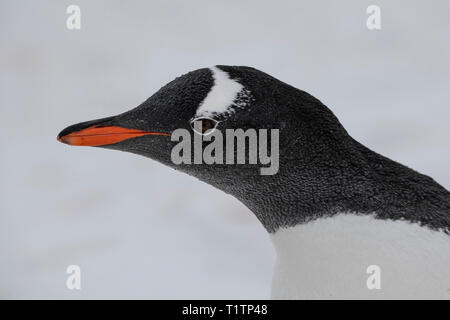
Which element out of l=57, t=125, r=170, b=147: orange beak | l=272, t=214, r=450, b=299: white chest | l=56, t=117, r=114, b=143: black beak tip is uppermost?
l=56, t=117, r=114, b=143: black beak tip

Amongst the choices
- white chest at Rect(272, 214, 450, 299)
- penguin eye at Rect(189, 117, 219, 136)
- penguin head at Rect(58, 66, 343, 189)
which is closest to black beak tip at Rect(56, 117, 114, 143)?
penguin head at Rect(58, 66, 343, 189)

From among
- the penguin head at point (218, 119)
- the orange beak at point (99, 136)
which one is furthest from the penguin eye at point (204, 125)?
the orange beak at point (99, 136)

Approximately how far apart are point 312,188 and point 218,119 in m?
0.17

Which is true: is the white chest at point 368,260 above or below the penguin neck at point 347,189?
below

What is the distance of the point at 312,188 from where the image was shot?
2.79 ft

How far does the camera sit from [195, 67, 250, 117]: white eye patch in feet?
2.72

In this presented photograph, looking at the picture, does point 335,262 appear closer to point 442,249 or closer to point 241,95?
point 442,249

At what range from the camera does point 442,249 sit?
2.55ft

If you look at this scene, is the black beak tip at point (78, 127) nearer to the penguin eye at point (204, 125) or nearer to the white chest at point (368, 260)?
the penguin eye at point (204, 125)

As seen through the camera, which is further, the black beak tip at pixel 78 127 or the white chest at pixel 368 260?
the black beak tip at pixel 78 127

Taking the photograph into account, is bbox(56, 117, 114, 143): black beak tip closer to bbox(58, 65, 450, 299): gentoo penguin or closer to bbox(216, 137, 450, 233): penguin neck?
bbox(58, 65, 450, 299): gentoo penguin

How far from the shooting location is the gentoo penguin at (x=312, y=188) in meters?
0.78
